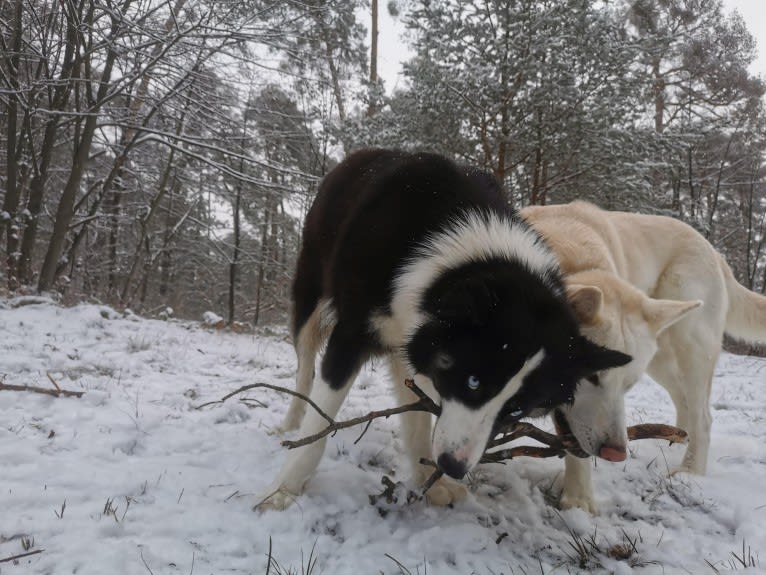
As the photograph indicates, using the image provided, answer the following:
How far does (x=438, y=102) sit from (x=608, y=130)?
8.99 feet

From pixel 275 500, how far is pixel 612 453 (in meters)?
1.41

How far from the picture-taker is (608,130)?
7.66 m

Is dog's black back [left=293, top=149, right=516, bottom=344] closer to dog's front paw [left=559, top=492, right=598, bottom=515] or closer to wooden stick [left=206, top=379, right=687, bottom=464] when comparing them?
wooden stick [left=206, top=379, right=687, bottom=464]

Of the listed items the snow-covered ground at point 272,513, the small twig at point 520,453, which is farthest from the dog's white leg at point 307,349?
the small twig at point 520,453

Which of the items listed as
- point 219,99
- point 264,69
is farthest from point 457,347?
point 219,99

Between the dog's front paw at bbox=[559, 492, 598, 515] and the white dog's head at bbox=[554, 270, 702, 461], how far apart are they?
0.39 m

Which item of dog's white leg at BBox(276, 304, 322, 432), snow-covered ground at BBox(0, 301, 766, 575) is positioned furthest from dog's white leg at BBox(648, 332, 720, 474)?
dog's white leg at BBox(276, 304, 322, 432)

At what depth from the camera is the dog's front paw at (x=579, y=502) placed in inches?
89.5

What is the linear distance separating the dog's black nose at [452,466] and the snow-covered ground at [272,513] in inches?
13.0

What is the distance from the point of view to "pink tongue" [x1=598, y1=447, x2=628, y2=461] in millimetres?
1970

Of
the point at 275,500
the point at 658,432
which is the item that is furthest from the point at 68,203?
the point at 658,432

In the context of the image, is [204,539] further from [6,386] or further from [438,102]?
[438,102]

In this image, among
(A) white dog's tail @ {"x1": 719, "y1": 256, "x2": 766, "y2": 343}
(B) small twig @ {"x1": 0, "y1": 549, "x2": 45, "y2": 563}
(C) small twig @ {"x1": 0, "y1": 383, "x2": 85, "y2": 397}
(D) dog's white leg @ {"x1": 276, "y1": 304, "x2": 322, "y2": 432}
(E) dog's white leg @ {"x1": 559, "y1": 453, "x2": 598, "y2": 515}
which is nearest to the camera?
(B) small twig @ {"x1": 0, "y1": 549, "x2": 45, "y2": 563}

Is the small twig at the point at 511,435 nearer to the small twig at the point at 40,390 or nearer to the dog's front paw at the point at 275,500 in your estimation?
the dog's front paw at the point at 275,500
